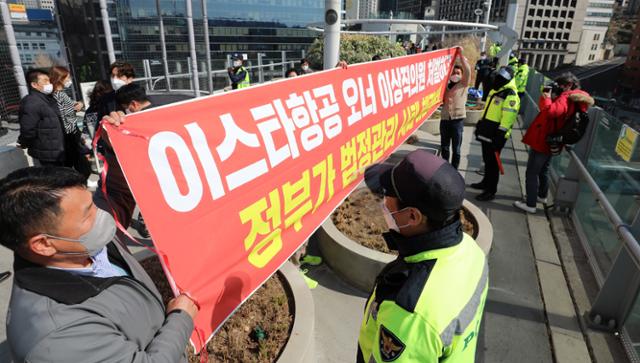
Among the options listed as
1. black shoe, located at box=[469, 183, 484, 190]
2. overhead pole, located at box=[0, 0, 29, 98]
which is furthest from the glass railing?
overhead pole, located at box=[0, 0, 29, 98]

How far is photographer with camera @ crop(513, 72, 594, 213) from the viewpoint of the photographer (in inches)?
198

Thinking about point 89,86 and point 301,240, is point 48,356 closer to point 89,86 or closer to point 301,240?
point 301,240

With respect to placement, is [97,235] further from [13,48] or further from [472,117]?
[472,117]

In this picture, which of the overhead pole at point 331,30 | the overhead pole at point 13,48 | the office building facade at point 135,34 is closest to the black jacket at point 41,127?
the overhead pole at point 13,48

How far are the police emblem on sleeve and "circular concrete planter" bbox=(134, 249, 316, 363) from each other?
1310 millimetres

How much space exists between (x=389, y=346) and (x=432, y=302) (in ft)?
0.73

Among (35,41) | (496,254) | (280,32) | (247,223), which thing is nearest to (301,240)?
(247,223)

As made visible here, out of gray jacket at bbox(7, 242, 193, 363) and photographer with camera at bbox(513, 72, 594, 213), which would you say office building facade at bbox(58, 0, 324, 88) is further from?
gray jacket at bbox(7, 242, 193, 363)

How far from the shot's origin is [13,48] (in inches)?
190

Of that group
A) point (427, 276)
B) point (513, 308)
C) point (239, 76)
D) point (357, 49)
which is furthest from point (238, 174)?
point (357, 49)

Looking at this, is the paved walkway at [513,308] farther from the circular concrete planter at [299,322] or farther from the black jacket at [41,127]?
the black jacket at [41,127]

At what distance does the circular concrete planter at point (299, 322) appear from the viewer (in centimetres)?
255

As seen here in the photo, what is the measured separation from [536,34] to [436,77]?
389 feet

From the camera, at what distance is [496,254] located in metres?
4.85
